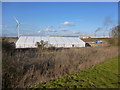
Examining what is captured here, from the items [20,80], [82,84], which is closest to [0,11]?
[20,80]

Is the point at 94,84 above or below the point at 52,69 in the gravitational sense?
below

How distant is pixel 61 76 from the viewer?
10.5 ft

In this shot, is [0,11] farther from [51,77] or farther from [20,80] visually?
[51,77]

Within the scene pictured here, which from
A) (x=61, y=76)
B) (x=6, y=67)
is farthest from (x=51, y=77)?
(x=6, y=67)

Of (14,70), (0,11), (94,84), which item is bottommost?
(94,84)

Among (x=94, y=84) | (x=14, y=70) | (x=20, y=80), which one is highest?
(x=14, y=70)

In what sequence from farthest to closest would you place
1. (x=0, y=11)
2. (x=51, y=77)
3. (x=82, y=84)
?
(x=51, y=77)
(x=82, y=84)
(x=0, y=11)

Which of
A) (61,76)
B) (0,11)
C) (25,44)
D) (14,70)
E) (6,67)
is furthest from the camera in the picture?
(25,44)

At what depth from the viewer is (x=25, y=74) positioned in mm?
2693

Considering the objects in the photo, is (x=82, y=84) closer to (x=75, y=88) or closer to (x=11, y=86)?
(x=75, y=88)

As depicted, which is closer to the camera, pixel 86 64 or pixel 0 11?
pixel 0 11

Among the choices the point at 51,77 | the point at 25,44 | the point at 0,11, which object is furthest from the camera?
the point at 25,44

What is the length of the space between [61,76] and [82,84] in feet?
2.31

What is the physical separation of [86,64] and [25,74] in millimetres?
2635
